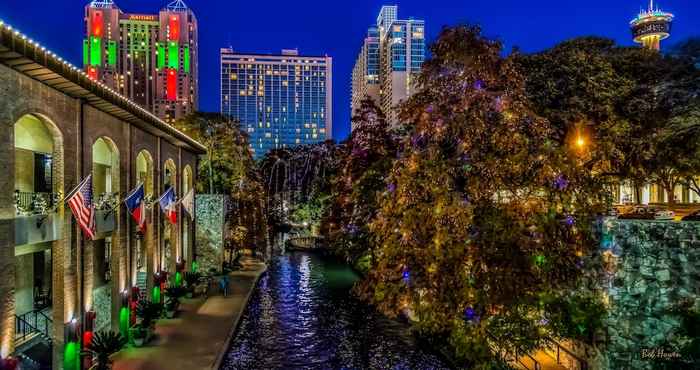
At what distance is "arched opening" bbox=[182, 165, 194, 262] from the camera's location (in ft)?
105

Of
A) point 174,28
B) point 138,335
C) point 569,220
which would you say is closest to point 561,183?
point 569,220

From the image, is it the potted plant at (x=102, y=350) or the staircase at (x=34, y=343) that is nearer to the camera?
the staircase at (x=34, y=343)

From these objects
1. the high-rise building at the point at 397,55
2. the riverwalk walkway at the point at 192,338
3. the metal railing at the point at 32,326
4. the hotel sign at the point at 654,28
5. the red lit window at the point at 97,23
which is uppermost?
the red lit window at the point at 97,23

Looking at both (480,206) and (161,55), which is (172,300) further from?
(161,55)

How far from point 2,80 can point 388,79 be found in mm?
149709

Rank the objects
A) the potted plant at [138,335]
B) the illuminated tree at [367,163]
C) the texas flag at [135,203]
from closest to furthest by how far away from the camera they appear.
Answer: the texas flag at [135,203] → the potted plant at [138,335] → the illuminated tree at [367,163]

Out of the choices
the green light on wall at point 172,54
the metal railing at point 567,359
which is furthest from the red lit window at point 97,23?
the metal railing at point 567,359

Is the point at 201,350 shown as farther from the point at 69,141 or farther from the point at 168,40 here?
the point at 168,40

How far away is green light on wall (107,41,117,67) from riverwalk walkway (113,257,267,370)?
163555 mm

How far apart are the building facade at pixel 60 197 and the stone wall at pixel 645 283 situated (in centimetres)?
1489

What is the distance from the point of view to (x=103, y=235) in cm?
1866

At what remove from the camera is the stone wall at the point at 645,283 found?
40.8ft

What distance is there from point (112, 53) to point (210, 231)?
157 meters

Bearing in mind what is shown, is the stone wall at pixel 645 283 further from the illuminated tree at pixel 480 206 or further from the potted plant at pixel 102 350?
the potted plant at pixel 102 350
